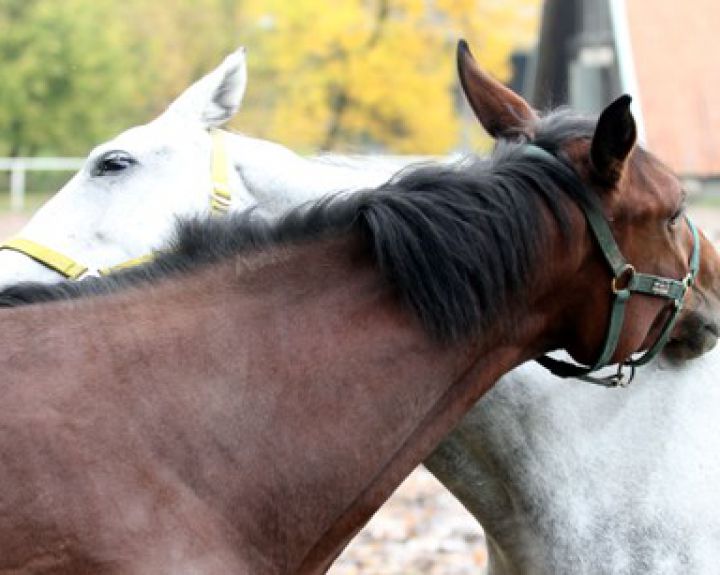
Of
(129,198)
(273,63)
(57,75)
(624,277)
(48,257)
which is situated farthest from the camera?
(273,63)

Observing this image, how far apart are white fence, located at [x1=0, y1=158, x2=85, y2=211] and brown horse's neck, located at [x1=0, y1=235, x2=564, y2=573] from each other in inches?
814

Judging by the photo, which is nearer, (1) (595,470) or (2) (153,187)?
(1) (595,470)

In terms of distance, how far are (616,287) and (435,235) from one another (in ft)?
1.66

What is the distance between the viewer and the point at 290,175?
3.88 metres

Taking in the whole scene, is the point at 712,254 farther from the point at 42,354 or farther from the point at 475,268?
the point at 42,354

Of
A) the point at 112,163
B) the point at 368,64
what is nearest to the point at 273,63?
the point at 368,64

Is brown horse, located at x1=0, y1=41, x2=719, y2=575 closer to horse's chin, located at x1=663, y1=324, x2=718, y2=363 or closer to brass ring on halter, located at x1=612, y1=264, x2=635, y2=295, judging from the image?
brass ring on halter, located at x1=612, y1=264, x2=635, y2=295

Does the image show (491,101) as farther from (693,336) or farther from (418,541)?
(418,541)

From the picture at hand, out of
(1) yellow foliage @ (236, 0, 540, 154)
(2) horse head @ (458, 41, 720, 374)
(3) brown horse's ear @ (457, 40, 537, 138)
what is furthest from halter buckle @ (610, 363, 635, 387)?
(1) yellow foliage @ (236, 0, 540, 154)

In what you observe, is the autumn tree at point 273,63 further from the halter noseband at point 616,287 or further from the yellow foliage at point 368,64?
the halter noseband at point 616,287

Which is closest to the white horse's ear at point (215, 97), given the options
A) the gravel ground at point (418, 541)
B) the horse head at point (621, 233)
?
the horse head at point (621, 233)

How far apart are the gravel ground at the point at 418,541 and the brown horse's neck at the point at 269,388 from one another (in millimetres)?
4235

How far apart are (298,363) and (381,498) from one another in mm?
390

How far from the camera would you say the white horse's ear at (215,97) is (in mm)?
4141
